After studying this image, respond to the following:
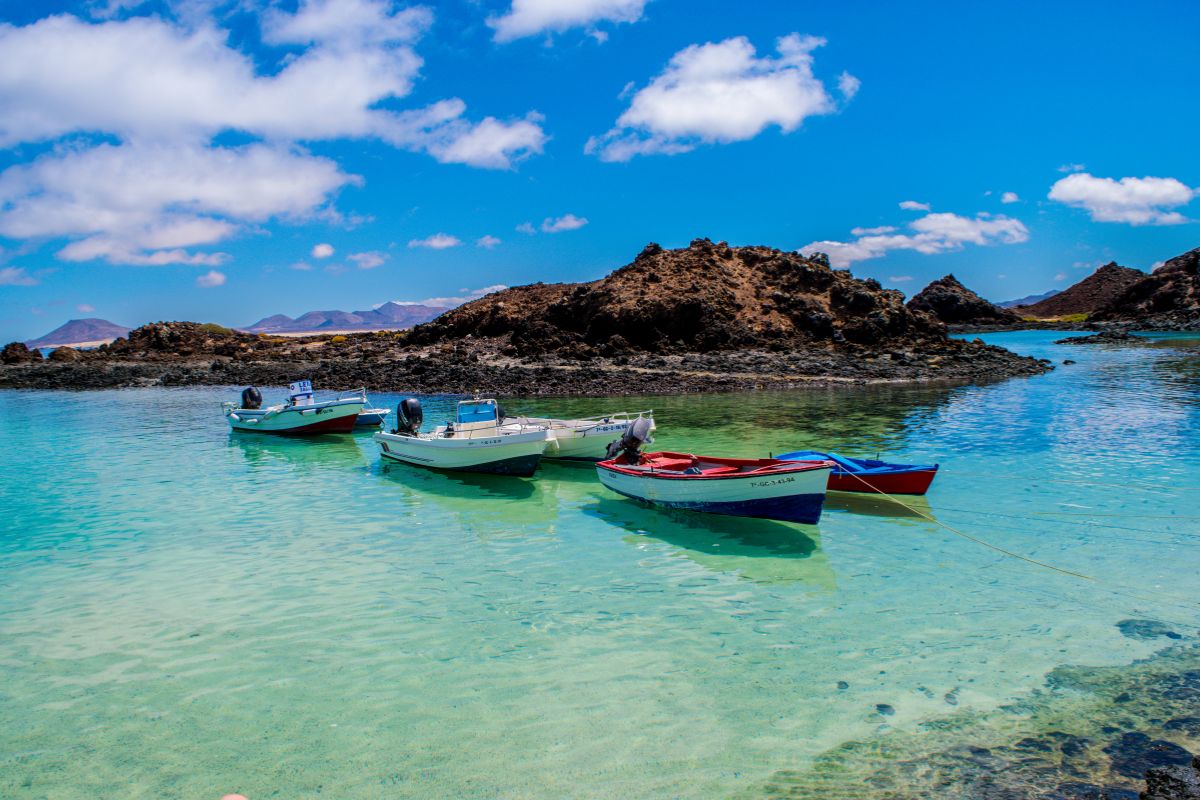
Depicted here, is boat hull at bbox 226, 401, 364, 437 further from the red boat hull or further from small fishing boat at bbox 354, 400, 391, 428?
the red boat hull

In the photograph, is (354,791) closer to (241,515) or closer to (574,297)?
(241,515)

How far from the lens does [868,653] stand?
8.89 m

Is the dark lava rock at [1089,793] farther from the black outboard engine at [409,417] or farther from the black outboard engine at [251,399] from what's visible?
the black outboard engine at [251,399]

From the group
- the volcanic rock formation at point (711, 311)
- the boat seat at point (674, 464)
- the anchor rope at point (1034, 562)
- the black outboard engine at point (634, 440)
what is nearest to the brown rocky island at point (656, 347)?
the volcanic rock formation at point (711, 311)

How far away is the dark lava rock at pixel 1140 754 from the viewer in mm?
6363

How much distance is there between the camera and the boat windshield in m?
21.5

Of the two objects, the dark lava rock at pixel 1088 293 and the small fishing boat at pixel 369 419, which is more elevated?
the dark lava rock at pixel 1088 293

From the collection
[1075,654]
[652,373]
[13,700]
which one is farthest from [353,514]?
[652,373]

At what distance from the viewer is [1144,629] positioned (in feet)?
30.4

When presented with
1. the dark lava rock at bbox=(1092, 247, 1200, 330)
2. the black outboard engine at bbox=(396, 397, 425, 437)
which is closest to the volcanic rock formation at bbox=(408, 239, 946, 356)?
the black outboard engine at bbox=(396, 397, 425, 437)

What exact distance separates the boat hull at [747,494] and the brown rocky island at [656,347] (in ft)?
83.0

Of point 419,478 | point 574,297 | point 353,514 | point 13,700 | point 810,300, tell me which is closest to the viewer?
point 13,700

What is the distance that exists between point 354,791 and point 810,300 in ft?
178

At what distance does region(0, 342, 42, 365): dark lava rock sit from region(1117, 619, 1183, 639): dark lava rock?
8985 centimetres
